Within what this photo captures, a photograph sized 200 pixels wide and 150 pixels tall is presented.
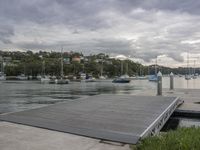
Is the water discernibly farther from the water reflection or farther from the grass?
the grass

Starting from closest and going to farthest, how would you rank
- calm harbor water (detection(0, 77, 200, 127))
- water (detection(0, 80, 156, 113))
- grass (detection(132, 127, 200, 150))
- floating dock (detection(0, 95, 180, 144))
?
grass (detection(132, 127, 200, 150)) → floating dock (detection(0, 95, 180, 144)) → water (detection(0, 80, 156, 113)) → calm harbor water (detection(0, 77, 200, 127))

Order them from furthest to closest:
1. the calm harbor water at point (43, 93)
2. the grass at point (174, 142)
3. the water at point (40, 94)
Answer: the calm harbor water at point (43, 93) → the water at point (40, 94) → the grass at point (174, 142)

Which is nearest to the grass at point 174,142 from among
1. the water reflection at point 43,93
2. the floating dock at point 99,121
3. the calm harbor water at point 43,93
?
the floating dock at point 99,121

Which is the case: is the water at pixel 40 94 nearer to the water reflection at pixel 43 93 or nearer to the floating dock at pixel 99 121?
the water reflection at pixel 43 93

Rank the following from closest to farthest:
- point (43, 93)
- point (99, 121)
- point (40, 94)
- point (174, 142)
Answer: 1. point (174, 142)
2. point (99, 121)
3. point (40, 94)
4. point (43, 93)

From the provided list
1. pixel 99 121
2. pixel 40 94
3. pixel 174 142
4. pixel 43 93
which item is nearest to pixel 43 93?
pixel 43 93

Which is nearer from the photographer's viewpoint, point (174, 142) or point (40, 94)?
point (174, 142)

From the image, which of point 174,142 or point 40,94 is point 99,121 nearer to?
point 174,142

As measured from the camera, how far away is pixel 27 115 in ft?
35.2

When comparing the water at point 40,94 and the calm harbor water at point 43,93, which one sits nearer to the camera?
the water at point 40,94

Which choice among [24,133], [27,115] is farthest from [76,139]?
[27,115]

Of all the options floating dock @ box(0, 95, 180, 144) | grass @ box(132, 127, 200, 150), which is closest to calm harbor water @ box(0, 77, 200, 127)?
floating dock @ box(0, 95, 180, 144)

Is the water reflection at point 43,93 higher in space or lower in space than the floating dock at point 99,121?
lower

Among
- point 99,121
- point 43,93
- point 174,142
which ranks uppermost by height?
point 174,142
